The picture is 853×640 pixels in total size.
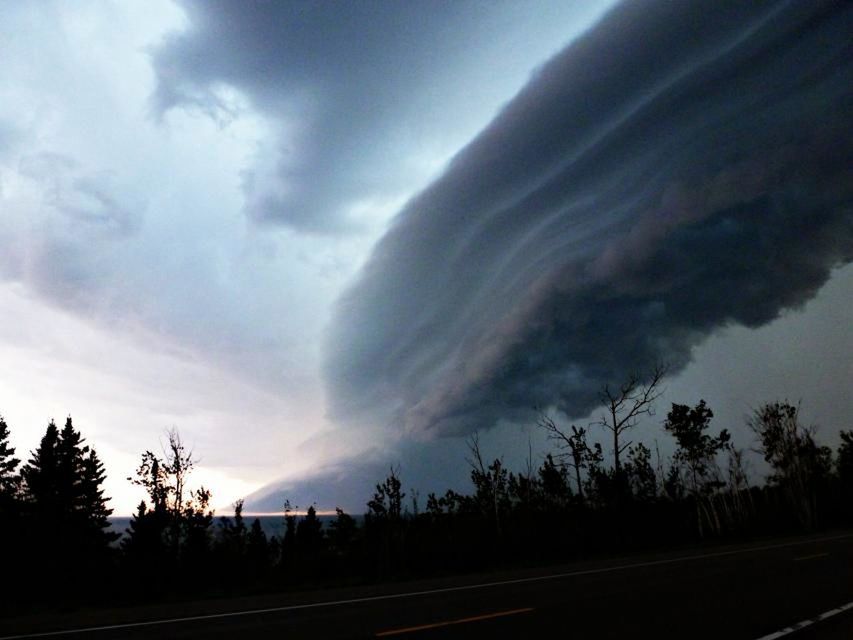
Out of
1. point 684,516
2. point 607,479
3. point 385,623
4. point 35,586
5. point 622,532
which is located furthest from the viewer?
point 607,479

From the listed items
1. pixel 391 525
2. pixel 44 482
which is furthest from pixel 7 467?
pixel 391 525

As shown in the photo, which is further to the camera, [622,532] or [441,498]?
[441,498]

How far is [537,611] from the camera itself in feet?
31.3

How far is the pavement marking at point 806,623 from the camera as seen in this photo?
24.7ft

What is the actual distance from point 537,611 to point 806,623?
12.3 feet

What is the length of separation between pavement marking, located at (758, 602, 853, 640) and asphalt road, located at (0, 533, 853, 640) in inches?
0.6

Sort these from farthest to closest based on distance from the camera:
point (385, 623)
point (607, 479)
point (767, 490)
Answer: point (767, 490) → point (607, 479) → point (385, 623)

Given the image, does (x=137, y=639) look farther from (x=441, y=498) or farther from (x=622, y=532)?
(x=441, y=498)

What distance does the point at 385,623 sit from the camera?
28.8 feet

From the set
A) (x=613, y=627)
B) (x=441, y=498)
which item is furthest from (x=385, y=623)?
(x=441, y=498)

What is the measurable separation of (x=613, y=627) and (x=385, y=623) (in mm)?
3229

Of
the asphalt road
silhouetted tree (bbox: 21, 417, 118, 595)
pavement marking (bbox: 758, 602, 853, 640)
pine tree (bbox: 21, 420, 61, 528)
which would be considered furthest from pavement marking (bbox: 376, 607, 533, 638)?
pine tree (bbox: 21, 420, 61, 528)

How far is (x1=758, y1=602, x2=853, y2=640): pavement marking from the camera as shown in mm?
7535

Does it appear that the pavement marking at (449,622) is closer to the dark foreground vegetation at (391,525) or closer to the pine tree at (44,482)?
the dark foreground vegetation at (391,525)
